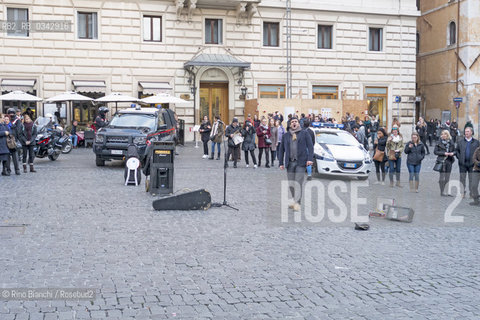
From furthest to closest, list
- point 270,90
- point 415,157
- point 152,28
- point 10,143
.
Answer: point 270,90, point 152,28, point 10,143, point 415,157

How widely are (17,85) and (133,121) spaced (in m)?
11.2

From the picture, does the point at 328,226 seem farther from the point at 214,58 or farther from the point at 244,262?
the point at 214,58

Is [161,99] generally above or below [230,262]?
above

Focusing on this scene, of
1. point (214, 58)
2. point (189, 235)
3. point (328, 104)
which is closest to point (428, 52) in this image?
point (328, 104)

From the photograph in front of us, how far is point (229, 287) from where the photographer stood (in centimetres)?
669

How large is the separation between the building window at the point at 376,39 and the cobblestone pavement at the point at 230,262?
2417 cm

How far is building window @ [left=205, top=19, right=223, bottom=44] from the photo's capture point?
33.0m

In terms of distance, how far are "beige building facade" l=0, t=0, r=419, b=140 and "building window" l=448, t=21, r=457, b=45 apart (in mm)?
4759

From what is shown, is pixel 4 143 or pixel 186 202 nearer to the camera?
pixel 186 202

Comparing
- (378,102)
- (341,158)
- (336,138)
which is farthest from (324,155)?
(378,102)

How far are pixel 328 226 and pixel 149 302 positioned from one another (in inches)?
202

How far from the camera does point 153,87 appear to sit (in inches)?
1222

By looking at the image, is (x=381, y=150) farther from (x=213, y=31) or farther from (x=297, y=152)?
(x=213, y=31)

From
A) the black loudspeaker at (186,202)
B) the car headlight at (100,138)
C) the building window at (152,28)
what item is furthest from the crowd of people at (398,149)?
the building window at (152,28)
